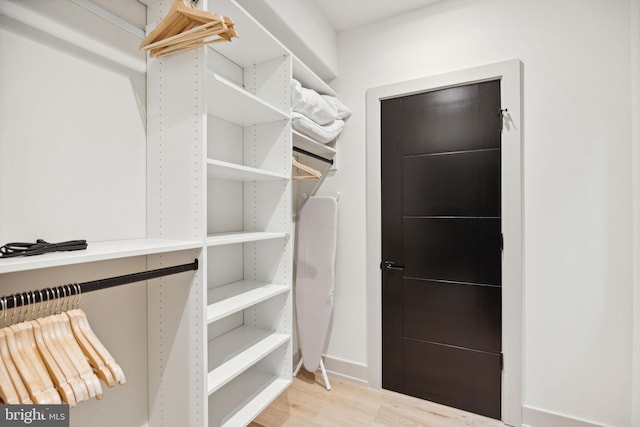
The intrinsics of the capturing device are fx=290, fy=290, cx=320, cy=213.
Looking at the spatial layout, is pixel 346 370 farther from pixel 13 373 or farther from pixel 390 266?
pixel 13 373

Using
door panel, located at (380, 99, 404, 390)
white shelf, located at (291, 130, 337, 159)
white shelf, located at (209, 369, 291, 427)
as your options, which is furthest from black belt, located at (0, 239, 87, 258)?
door panel, located at (380, 99, 404, 390)

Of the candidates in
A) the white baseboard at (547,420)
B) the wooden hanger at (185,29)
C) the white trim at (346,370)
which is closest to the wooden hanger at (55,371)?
the wooden hanger at (185,29)

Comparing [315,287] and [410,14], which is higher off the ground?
[410,14]

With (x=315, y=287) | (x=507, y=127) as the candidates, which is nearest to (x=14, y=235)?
(x=315, y=287)

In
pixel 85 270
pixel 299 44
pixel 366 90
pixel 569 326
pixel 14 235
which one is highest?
pixel 299 44

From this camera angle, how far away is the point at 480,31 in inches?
77.9

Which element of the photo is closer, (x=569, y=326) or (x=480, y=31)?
(x=569, y=326)

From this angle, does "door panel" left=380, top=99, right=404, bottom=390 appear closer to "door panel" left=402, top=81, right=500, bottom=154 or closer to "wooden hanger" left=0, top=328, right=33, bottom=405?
"door panel" left=402, top=81, right=500, bottom=154

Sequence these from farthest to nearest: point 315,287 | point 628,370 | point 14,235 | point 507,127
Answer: point 315,287
point 507,127
point 628,370
point 14,235

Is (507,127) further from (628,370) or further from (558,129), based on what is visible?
(628,370)

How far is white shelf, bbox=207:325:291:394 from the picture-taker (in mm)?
1265

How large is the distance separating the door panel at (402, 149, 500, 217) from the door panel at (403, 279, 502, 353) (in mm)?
525

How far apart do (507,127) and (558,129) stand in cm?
27

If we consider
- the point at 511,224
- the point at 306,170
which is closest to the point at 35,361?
the point at 306,170
